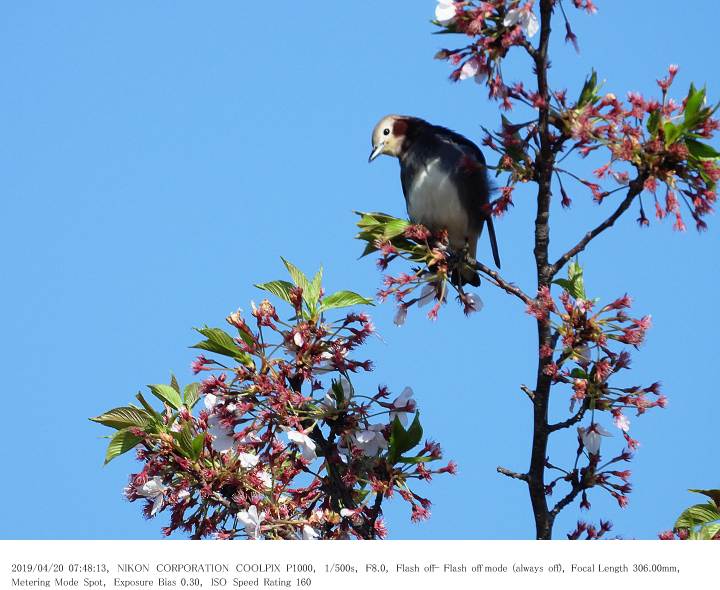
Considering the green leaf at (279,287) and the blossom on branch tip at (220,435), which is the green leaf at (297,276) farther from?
the blossom on branch tip at (220,435)

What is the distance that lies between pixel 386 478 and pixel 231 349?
1077 millimetres

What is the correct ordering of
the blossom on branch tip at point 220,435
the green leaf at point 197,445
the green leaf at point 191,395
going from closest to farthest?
the blossom on branch tip at point 220,435
the green leaf at point 197,445
the green leaf at point 191,395

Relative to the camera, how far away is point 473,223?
8188 mm

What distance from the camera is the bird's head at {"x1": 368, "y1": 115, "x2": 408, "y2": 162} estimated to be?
9.07 m

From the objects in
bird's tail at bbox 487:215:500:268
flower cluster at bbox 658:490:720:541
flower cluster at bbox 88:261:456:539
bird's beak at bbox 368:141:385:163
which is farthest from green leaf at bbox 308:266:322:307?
bird's beak at bbox 368:141:385:163

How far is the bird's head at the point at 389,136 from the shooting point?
9.07 metres

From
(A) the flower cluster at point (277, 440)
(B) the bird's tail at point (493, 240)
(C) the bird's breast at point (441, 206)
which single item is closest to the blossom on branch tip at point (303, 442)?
(A) the flower cluster at point (277, 440)

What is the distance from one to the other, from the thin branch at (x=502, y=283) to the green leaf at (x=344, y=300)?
67cm

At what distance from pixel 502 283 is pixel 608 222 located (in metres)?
0.63

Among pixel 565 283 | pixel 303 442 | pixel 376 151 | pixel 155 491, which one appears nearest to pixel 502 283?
pixel 565 283

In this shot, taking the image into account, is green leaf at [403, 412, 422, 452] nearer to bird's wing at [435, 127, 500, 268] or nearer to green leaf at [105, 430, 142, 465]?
green leaf at [105, 430, 142, 465]

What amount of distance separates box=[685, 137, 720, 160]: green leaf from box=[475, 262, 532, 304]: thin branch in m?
1.06
